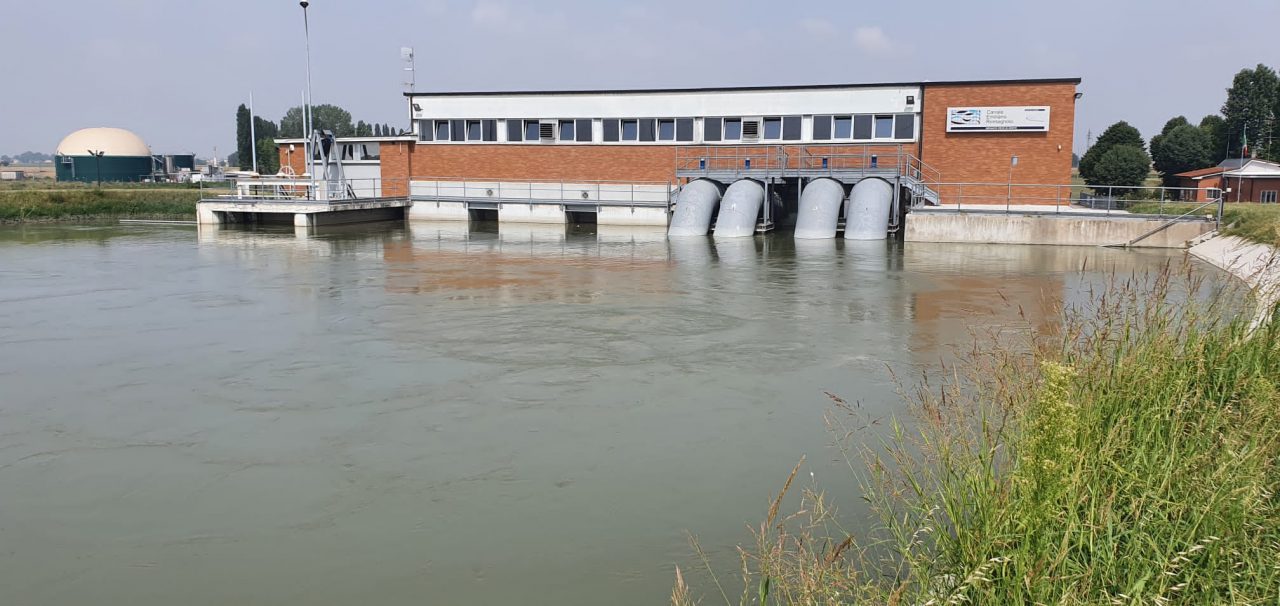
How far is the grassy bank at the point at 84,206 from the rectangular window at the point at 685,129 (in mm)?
21568

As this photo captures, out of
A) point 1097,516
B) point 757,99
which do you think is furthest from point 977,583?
point 757,99

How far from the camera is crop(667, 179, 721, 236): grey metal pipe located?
30.1 meters

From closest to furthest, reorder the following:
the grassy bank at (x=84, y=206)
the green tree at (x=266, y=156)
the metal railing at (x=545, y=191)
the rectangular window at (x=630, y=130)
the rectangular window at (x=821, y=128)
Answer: the rectangular window at (x=821, y=128)
the metal railing at (x=545, y=191)
the rectangular window at (x=630, y=130)
the grassy bank at (x=84, y=206)
the green tree at (x=266, y=156)

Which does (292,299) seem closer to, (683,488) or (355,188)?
(683,488)

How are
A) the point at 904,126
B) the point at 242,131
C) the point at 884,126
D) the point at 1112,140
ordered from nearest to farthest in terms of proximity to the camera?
the point at 904,126, the point at 884,126, the point at 1112,140, the point at 242,131

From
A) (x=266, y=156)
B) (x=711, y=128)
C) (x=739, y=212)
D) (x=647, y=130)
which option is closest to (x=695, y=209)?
(x=739, y=212)

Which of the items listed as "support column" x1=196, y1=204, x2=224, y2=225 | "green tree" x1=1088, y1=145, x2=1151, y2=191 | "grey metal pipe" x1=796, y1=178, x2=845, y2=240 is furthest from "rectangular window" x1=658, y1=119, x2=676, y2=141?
"green tree" x1=1088, y1=145, x2=1151, y2=191

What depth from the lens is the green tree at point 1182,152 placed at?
2594 inches

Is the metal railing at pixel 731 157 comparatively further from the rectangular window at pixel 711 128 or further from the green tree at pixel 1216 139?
the green tree at pixel 1216 139

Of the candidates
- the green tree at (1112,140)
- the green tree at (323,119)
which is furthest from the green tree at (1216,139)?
the green tree at (323,119)

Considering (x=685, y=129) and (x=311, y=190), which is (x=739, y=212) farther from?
(x=311, y=190)

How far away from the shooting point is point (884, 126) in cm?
3334

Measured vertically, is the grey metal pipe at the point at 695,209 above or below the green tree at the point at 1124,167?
below

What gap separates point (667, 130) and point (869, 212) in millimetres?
10311
